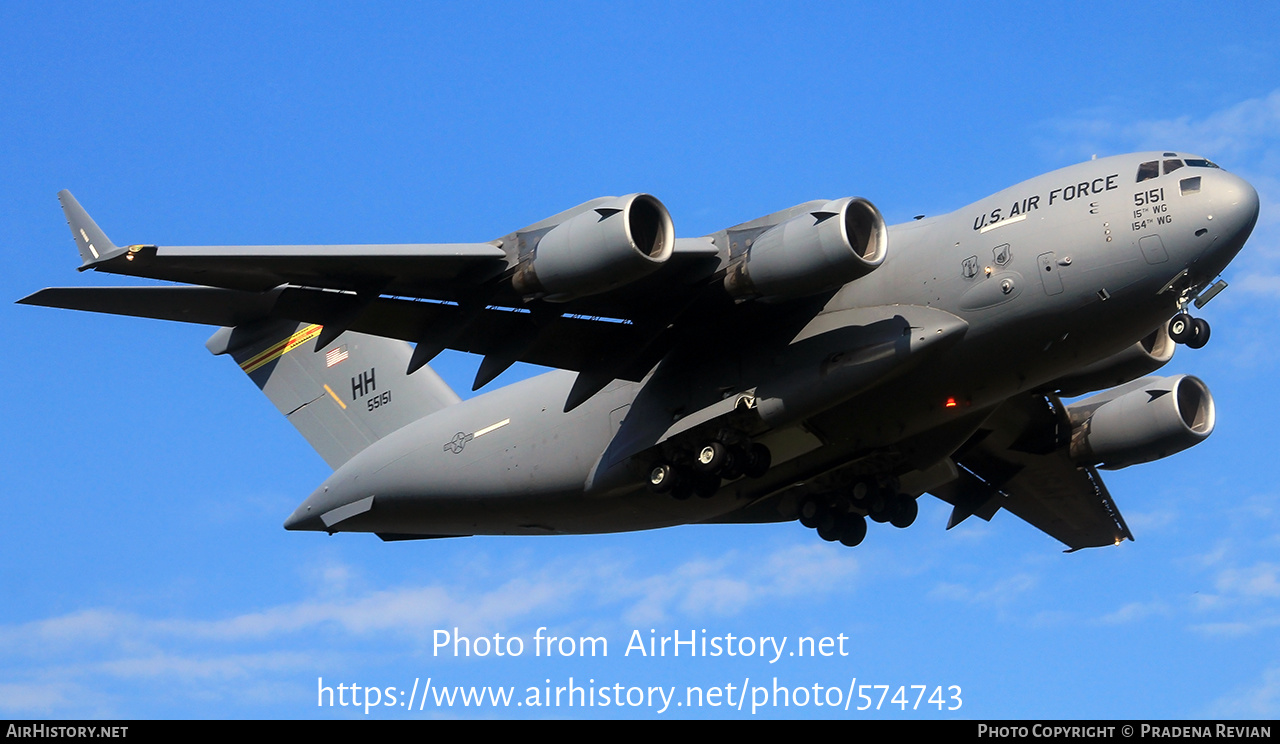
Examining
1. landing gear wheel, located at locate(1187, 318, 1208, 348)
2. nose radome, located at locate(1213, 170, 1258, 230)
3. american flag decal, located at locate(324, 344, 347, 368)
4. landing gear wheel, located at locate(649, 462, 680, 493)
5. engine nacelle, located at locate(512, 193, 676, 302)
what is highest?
american flag decal, located at locate(324, 344, 347, 368)

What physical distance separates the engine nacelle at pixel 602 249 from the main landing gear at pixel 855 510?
14.7ft

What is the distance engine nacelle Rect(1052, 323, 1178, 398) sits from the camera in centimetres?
1455

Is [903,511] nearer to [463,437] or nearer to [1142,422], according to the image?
[1142,422]

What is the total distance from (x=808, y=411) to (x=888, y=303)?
44.6 inches

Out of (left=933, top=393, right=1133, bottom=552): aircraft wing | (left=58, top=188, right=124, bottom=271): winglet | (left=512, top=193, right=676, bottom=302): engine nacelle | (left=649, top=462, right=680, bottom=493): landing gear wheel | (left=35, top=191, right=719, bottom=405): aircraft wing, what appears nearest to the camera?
(left=512, top=193, right=676, bottom=302): engine nacelle

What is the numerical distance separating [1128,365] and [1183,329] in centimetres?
187

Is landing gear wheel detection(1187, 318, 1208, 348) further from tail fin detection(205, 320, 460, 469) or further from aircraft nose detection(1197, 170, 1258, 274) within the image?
tail fin detection(205, 320, 460, 469)

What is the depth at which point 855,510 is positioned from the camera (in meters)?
15.4

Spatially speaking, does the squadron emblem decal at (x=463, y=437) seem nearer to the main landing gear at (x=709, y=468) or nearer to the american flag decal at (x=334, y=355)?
the main landing gear at (x=709, y=468)

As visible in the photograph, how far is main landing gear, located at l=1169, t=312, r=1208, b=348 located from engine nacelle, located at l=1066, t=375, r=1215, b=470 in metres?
2.76

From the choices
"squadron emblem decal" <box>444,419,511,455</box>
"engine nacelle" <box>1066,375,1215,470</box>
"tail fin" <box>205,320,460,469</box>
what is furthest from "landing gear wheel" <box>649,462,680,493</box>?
"engine nacelle" <box>1066,375,1215,470</box>

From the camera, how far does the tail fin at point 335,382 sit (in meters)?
16.9

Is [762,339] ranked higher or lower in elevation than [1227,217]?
lower

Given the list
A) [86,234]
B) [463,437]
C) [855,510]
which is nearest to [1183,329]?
[855,510]
